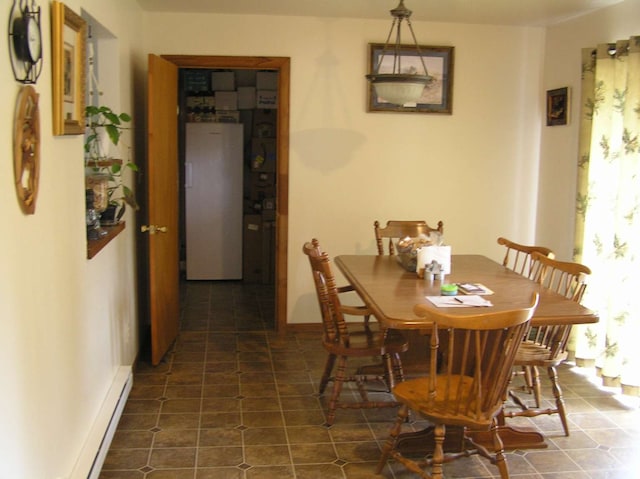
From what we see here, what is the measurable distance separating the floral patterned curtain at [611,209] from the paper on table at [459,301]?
1.33m

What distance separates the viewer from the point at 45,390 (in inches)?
90.4

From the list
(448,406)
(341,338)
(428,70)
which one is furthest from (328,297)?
(428,70)

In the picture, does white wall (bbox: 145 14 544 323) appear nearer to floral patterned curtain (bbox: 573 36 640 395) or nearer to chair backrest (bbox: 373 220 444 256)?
chair backrest (bbox: 373 220 444 256)

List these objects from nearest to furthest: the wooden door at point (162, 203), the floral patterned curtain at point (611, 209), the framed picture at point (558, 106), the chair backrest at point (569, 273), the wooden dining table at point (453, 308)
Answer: the wooden dining table at point (453, 308) → the chair backrest at point (569, 273) → the floral patterned curtain at point (611, 209) → the wooden door at point (162, 203) → the framed picture at point (558, 106)

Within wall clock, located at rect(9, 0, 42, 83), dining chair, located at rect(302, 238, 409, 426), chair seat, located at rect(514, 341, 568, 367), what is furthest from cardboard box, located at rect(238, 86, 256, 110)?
wall clock, located at rect(9, 0, 42, 83)

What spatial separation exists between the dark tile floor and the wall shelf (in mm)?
959

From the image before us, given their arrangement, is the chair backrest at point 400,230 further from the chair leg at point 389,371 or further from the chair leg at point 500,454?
the chair leg at point 500,454

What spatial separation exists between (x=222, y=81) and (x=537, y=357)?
4.63 m

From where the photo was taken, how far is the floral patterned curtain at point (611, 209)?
3959 mm

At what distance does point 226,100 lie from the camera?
22.6 feet

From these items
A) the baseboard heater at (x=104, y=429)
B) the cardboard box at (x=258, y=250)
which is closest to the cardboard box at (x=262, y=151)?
the cardboard box at (x=258, y=250)

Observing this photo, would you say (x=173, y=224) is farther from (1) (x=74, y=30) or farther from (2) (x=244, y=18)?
(1) (x=74, y=30)

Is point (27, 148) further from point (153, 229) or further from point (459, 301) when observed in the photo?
point (153, 229)

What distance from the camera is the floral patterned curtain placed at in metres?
3.96
